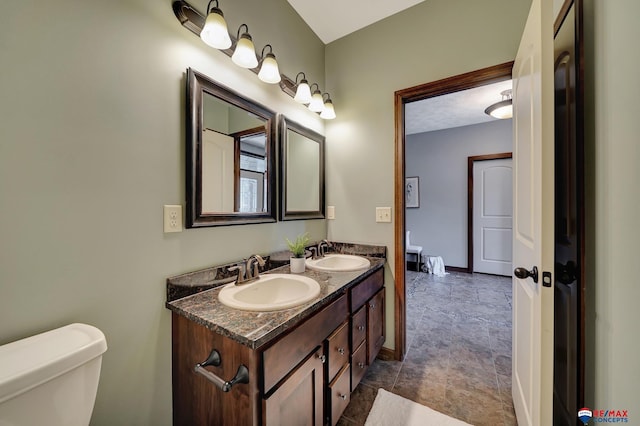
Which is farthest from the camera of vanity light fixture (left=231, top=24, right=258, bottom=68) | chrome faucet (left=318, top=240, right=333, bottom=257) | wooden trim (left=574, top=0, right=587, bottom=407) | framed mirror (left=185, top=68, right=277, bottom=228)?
chrome faucet (left=318, top=240, right=333, bottom=257)

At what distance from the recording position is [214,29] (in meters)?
1.10

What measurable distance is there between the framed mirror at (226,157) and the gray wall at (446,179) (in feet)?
10.5

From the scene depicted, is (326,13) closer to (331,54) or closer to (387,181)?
(331,54)

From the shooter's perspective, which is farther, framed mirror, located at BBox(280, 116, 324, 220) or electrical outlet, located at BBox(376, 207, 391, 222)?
electrical outlet, located at BBox(376, 207, 391, 222)

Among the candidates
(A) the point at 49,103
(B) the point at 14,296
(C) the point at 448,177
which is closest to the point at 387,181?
(A) the point at 49,103

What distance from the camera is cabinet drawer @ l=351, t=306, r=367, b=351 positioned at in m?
1.37

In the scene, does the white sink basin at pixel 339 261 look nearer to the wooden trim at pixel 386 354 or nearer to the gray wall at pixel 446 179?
the wooden trim at pixel 386 354

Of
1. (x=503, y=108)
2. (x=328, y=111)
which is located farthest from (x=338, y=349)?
(x=503, y=108)

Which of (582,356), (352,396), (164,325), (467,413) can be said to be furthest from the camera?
(352,396)

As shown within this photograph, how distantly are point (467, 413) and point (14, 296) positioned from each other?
2.07 m

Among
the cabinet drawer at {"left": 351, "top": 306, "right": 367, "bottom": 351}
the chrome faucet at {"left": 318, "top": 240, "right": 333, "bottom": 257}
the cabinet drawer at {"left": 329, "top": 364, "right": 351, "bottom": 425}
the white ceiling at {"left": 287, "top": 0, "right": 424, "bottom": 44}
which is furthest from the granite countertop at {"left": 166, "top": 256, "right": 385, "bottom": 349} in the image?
the white ceiling at {"left": 287, "top": 0, "right": 424, "bottom": 44}

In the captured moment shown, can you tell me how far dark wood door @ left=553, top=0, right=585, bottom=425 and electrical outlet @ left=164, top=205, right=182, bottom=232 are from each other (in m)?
1.62

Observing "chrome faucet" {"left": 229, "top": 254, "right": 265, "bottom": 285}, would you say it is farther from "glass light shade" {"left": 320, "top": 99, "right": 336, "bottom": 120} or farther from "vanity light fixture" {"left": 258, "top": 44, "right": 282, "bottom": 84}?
"glass light shade" {"left": 320, "top": 99, "right": 336, "bottom": 120}

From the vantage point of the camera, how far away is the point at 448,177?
14.1 feet
